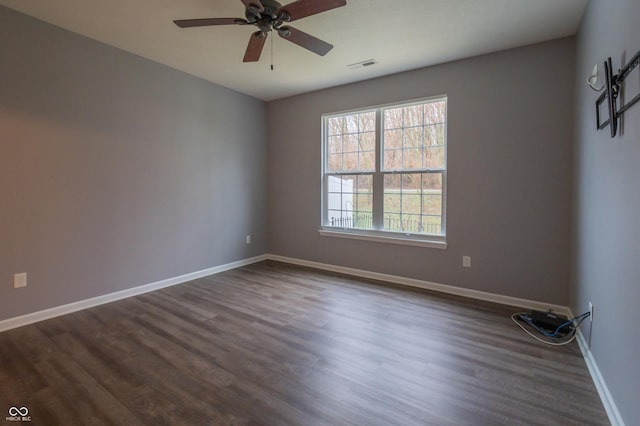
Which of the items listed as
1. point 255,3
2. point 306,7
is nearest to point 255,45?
point 255,3

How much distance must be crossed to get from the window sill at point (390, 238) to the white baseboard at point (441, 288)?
46 cm

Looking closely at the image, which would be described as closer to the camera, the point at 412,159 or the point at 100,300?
the point at 100,300

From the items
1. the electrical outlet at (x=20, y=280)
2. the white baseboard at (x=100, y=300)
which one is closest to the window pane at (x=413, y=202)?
the white baseboard at (x=100, y=300)

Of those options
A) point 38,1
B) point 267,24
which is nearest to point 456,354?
point 267,24

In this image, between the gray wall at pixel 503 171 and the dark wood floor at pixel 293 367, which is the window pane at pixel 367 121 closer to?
the gray wall at pixel 503 171

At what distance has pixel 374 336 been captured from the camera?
2.51m

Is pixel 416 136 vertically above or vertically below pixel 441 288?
above

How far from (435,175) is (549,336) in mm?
1976

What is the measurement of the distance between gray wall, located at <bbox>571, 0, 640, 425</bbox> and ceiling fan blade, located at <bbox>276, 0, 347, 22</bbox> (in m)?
1.54

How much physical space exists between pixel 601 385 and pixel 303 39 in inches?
120

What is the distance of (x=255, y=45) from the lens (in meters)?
2.40

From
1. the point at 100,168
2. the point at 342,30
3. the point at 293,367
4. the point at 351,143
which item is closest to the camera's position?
the point at 293,367

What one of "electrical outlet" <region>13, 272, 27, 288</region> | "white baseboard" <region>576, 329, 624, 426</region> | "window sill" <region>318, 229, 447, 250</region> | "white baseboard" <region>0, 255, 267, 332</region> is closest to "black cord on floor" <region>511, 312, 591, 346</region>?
"white baseboard" <region>576, 329, 624, 426</region>

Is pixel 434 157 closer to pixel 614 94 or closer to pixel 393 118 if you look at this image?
pixel 393 118
